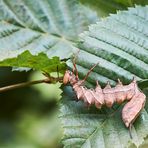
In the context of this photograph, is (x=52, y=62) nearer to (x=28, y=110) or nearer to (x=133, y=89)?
(x=133, y=89)

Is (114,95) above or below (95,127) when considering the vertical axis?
above

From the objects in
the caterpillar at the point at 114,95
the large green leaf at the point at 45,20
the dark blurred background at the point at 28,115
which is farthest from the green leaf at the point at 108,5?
the dark blurred background at the point at 28,115

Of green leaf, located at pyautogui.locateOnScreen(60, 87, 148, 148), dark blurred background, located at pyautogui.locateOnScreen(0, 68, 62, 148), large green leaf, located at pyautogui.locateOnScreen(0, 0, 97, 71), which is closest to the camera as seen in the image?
green leaf, located at pyautogui.locateOnScreen(60, 87, 148, 148)

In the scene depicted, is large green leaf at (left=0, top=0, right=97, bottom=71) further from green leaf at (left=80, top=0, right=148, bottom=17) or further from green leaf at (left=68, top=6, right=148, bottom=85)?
green leaf at (left=68, top=6, right=148, bottom=85)

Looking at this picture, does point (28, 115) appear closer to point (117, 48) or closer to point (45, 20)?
point (45, 20)

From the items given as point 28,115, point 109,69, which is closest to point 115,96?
point 109,69

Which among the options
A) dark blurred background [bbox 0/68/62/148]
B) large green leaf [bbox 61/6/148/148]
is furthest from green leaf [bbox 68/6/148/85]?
dark blurred background [bbox 0/68/62/148]

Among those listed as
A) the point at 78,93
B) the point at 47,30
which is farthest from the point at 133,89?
the point at 47,30
